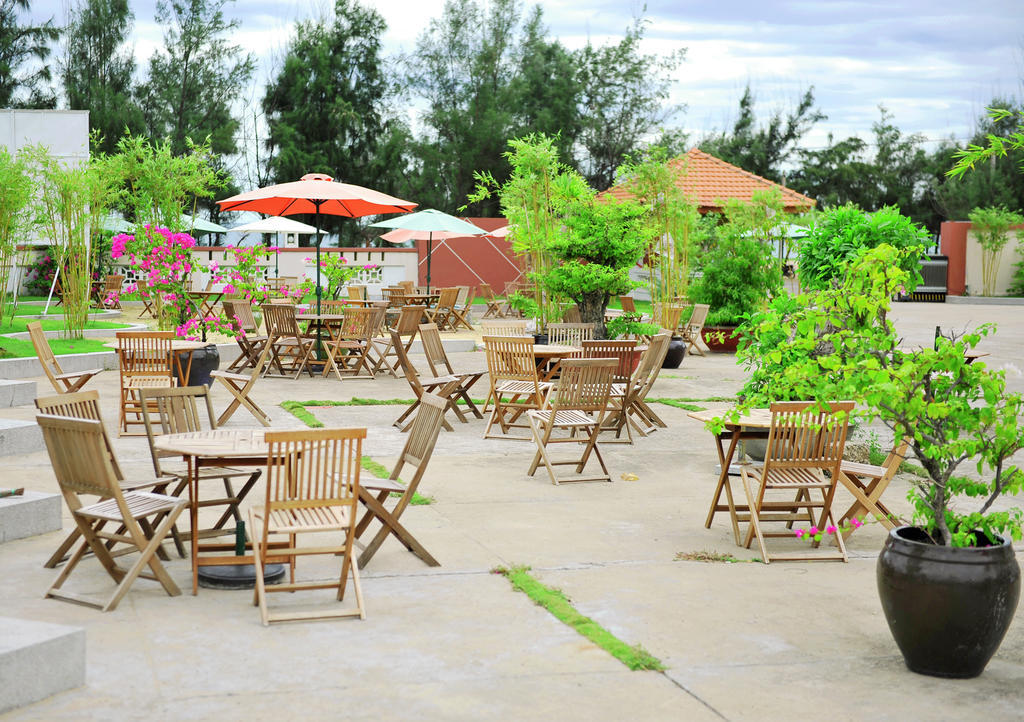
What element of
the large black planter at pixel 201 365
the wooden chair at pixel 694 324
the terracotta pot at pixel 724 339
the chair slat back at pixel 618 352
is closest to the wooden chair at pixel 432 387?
the chair slat back at pixel 618 352

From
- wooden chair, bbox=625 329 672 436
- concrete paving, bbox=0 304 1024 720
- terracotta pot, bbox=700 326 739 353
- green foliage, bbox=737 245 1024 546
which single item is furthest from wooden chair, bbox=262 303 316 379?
green foliage, bbox=737 245 1024 546

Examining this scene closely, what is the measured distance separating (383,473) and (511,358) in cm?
212

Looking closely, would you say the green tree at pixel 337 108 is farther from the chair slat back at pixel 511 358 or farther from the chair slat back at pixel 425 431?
the chair slat back at pixel 425 431

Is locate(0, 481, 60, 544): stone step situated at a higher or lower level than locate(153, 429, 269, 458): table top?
lower

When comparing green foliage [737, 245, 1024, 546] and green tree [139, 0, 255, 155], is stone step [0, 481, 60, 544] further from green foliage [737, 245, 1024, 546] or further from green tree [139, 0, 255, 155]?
green tree [139, 0, 255, 155]

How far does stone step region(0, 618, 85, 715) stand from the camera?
3.60 m

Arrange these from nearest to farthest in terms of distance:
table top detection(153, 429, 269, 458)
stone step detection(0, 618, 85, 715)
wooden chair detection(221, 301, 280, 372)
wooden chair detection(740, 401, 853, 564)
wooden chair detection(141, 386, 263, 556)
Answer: stone step detection(0, 618, 85, 715) < table top detection(153, 429, 269, 458) < wooden chair detection(141, 386, 263, 556) < wooden chair detection(740, 401, 853, 564) < wooden chair detection(221, 301, 280, 372)

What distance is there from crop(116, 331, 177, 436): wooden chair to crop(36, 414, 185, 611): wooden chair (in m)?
4.37

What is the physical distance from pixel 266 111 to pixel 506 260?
38.5 ft

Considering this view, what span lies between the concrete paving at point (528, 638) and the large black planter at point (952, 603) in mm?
94

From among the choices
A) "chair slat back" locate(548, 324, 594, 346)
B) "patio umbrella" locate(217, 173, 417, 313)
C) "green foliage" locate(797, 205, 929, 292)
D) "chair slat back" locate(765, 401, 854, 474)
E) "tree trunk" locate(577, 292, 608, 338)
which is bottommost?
"chair slat back" locate(765, 401, 854, 474)

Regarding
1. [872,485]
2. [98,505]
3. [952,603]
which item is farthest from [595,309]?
[952,603]

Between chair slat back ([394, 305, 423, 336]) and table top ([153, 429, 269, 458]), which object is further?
chair slat back ([394, 305, 423, 336])

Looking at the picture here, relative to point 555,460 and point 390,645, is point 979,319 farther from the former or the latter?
point 390,645
